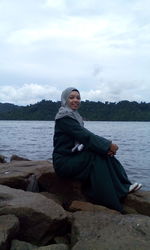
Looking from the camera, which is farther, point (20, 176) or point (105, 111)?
point (105, 111)

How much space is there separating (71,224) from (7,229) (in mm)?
932

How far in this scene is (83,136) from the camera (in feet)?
21.4

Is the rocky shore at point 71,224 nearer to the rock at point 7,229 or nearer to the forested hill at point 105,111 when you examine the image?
the rock at point 7,229

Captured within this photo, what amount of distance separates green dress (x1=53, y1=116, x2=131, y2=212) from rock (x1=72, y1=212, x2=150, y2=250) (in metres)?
0.76

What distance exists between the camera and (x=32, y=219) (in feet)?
17.8

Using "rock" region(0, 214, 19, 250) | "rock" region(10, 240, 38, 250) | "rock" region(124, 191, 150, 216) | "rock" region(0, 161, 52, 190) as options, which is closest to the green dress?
"rock" region(124, 191, 150, 216)

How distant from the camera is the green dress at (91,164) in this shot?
252 inches

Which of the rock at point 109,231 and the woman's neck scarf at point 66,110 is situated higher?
the woman's neck scarf at point 66,110

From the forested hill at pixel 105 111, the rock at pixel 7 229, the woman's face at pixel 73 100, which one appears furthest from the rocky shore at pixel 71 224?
the forested hill at pixel 105 111

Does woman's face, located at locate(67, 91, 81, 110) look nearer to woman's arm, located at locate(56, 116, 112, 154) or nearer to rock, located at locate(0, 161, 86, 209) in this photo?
woman's arm, located at locate(56, 116, 112, 154)

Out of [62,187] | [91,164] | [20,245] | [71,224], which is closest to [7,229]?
[20,245]

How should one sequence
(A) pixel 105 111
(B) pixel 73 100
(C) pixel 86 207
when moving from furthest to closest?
1. (A) pixel 105 111
2. (B) pixel 73 100
3. (C) pixel 86 207

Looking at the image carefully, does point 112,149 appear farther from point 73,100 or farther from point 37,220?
point 37,220

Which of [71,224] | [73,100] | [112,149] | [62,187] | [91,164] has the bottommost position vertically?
[71,224]
